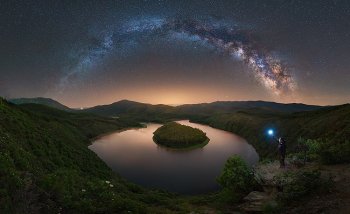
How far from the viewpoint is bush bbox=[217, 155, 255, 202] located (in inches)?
Answer: 1033

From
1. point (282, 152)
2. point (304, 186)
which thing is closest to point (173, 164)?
point (282, 152)

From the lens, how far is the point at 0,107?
36094 mm

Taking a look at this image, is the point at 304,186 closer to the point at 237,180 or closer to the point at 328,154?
the point at 237,180

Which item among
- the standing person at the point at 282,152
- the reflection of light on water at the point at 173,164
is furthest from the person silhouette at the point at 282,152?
the reflection of light on water at the point at 173,164

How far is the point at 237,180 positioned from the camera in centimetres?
2664

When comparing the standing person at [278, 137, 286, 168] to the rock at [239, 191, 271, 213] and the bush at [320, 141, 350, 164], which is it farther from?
the rock at [239, 191, 271, 213]

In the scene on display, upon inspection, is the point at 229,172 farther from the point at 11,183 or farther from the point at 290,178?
the point at 11,183

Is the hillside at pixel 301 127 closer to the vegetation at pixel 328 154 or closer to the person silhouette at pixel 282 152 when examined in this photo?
the vegetation at pixel 328 154

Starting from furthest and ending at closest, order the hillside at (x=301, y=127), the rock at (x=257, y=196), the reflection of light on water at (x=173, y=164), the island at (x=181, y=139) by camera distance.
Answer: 1. the island at (x=181, y=139)
2. the reflection of light on water at (x=173, y=164)
3. the hillside at (x=301, y=127)
4. the rock at (x=257, y=196)

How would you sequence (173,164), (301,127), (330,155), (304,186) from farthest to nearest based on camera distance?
1. (301,127)
2. (173,164)
3. (330,155)
4. (304,186)

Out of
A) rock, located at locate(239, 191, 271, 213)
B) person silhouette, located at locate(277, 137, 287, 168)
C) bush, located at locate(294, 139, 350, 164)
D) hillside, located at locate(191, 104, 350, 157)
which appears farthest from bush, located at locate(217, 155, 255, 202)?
Result: hillside, located at locate(191, 104, 350, 157)

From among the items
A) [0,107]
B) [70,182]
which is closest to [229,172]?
[70,182]

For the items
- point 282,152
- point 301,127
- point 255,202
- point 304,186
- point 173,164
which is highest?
point 301,127

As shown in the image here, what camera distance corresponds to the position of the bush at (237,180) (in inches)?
1033
